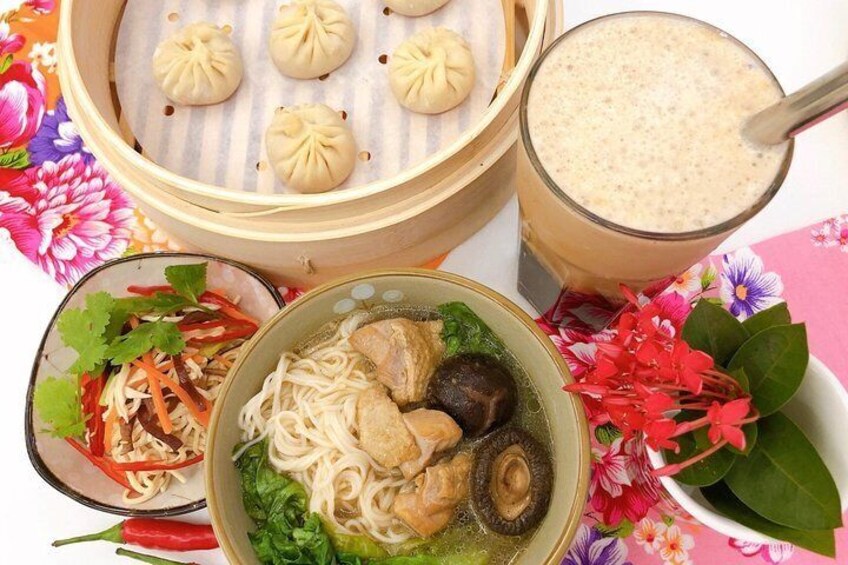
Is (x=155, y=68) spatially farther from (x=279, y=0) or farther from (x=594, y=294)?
(x=594, y=294)

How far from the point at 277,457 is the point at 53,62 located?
113cm

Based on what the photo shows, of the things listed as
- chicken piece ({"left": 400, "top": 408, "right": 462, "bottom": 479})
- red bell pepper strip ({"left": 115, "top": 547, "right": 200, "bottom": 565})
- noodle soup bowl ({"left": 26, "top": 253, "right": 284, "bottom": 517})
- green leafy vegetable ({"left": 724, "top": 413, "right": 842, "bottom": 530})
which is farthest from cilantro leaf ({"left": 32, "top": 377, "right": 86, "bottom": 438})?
green leafy vegetable ({"left": 724, "top": 413, "right": 842, "bottom": 530})

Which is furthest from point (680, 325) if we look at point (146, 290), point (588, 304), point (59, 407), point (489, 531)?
point (59, 407)

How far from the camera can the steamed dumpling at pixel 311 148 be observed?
4.78 feet

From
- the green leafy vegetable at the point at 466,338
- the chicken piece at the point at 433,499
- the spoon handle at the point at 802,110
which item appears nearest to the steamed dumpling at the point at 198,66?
the green leafy vegetable at the point at 466,338

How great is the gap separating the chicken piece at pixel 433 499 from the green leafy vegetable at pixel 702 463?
0.39m

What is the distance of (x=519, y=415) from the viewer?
132 cm

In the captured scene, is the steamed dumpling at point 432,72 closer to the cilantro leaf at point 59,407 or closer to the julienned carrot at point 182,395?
the julienned carrot at point 182,395

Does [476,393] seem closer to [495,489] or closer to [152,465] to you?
[495,489]

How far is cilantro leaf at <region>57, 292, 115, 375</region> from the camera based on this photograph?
1334 mm

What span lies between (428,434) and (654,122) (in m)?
0.63

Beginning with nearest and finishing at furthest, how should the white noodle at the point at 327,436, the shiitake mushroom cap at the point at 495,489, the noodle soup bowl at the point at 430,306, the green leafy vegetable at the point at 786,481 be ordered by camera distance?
1. the green leafy vegetable at the point at 786,481
2. the noodle soup bowl at the point at 430,306
3. the shiitake mushroom cap at the point at 495,489
4. the white noodle at the point at 327,436

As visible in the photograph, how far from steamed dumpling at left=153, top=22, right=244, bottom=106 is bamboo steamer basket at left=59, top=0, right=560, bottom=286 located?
150 millimetres

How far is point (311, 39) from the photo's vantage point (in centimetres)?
153
